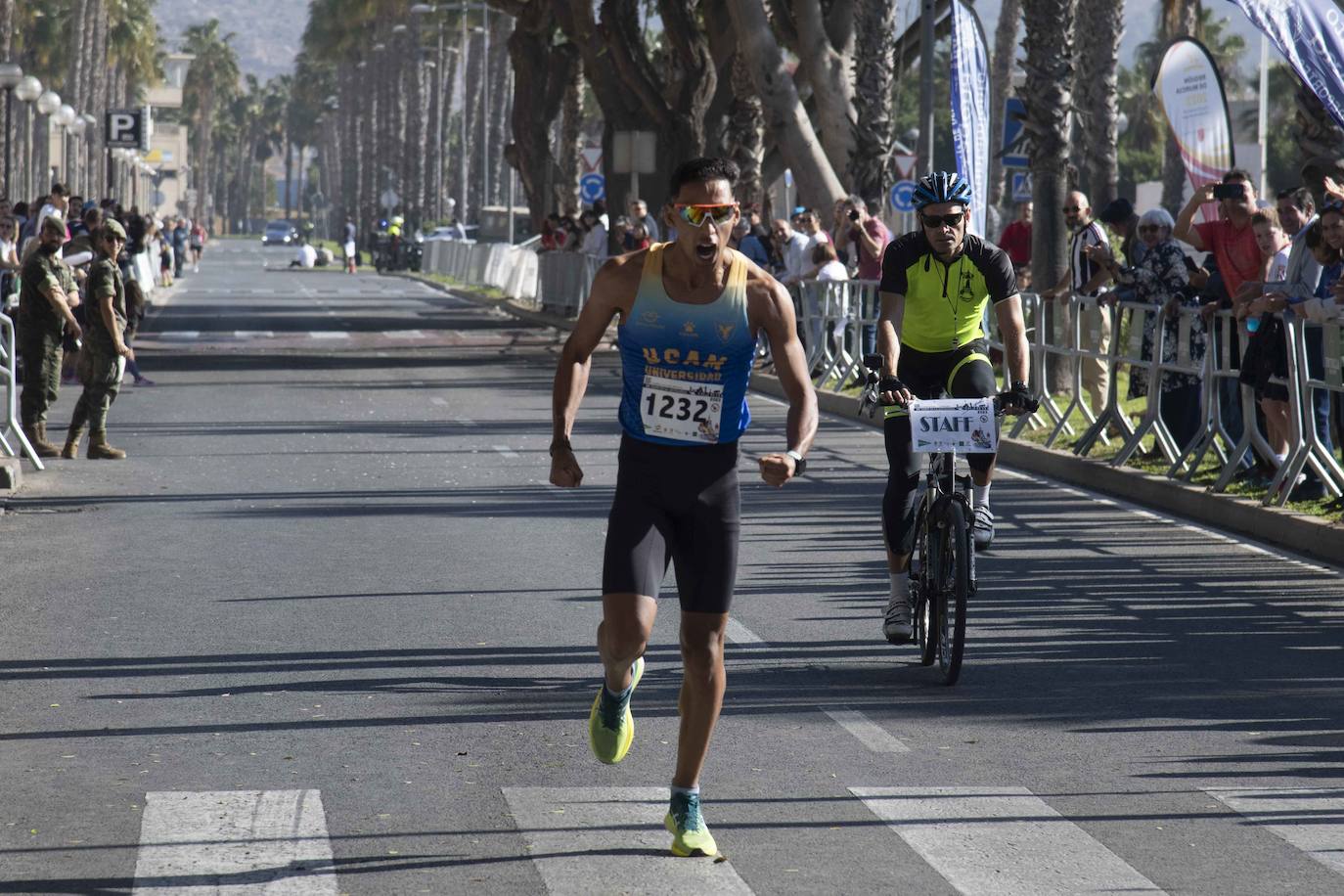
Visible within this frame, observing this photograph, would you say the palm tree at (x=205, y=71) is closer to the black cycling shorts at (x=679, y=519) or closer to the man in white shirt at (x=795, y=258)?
the man in white shirt at (x=795, y=258)

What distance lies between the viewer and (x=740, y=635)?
9.75m

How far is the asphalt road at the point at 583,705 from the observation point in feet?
19.9

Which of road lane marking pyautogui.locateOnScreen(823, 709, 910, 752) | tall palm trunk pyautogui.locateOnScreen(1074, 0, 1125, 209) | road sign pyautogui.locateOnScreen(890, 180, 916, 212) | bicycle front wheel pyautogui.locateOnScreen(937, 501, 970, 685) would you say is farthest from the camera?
tall palm trunk pyautogui.locateOnScreen(1074, 0, 1125, 209)

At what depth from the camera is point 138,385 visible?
83.6 feet

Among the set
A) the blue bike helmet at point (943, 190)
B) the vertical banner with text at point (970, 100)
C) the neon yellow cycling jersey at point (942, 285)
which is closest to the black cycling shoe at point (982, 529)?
the neon yellow cycling jersey at point (942, 285)

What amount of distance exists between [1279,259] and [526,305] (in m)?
35.3

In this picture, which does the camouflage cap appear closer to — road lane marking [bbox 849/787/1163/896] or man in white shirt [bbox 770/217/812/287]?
man in white shirt [bbox 770/217/812/287]

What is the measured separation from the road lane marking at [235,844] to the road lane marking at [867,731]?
1.90 metres

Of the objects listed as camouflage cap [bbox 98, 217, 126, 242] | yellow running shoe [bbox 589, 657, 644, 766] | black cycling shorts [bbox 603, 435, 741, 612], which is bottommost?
yellow running shoe [bbox 589, 657, 644, 766]

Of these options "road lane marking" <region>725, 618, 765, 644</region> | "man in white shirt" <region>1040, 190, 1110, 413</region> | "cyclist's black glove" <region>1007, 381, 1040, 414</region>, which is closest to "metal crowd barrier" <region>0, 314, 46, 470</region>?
"man in white shirt" <region>1040, 190, 1110, 413</region>

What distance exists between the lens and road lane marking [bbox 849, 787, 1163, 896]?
5.82 meters

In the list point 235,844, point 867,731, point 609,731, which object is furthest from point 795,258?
point 235,844

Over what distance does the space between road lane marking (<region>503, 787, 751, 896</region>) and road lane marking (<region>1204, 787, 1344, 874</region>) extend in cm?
161

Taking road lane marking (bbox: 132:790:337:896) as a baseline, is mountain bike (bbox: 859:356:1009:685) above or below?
above
